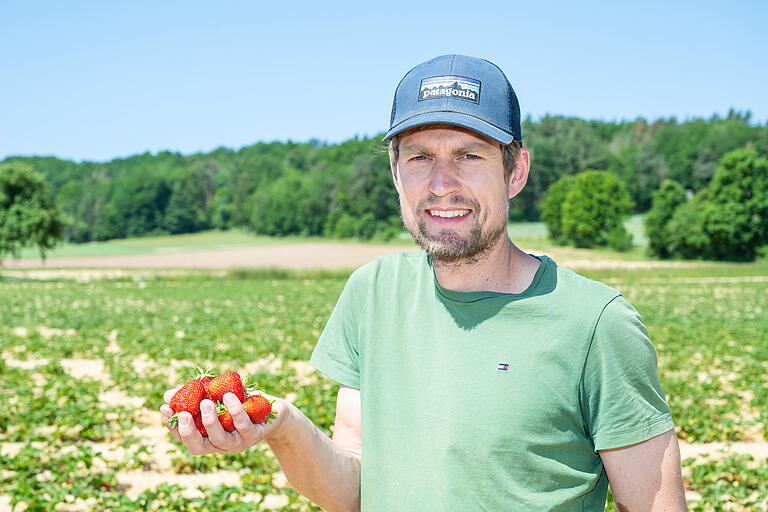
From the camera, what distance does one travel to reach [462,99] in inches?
70.1

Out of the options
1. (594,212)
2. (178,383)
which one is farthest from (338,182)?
(178,383)

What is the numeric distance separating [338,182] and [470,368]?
94.2m

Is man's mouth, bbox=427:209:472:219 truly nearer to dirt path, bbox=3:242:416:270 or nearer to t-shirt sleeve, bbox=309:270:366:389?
t-shirt sleeve, bbox=309:270:366:389

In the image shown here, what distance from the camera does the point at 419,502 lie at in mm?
1656

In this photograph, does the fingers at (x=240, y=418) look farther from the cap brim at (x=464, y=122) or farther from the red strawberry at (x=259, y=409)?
the cap brim at (x=464, y=122)

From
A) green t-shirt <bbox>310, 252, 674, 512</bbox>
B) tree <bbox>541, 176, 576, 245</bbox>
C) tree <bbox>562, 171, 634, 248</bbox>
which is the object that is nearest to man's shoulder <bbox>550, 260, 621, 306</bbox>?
green t-shirt <bbox>310, 252, 674, 512</bbox>

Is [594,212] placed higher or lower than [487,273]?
higher

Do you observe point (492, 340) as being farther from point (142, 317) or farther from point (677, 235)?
point (677, 235)

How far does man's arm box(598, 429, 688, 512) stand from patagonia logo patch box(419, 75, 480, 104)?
1.06 meters

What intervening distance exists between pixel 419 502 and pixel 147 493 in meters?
3.42

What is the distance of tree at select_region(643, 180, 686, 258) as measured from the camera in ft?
203

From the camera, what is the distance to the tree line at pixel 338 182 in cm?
8619

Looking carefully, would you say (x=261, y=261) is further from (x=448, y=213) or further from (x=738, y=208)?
(x=448, y=213)

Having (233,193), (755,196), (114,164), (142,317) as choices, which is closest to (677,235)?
(755,196)
